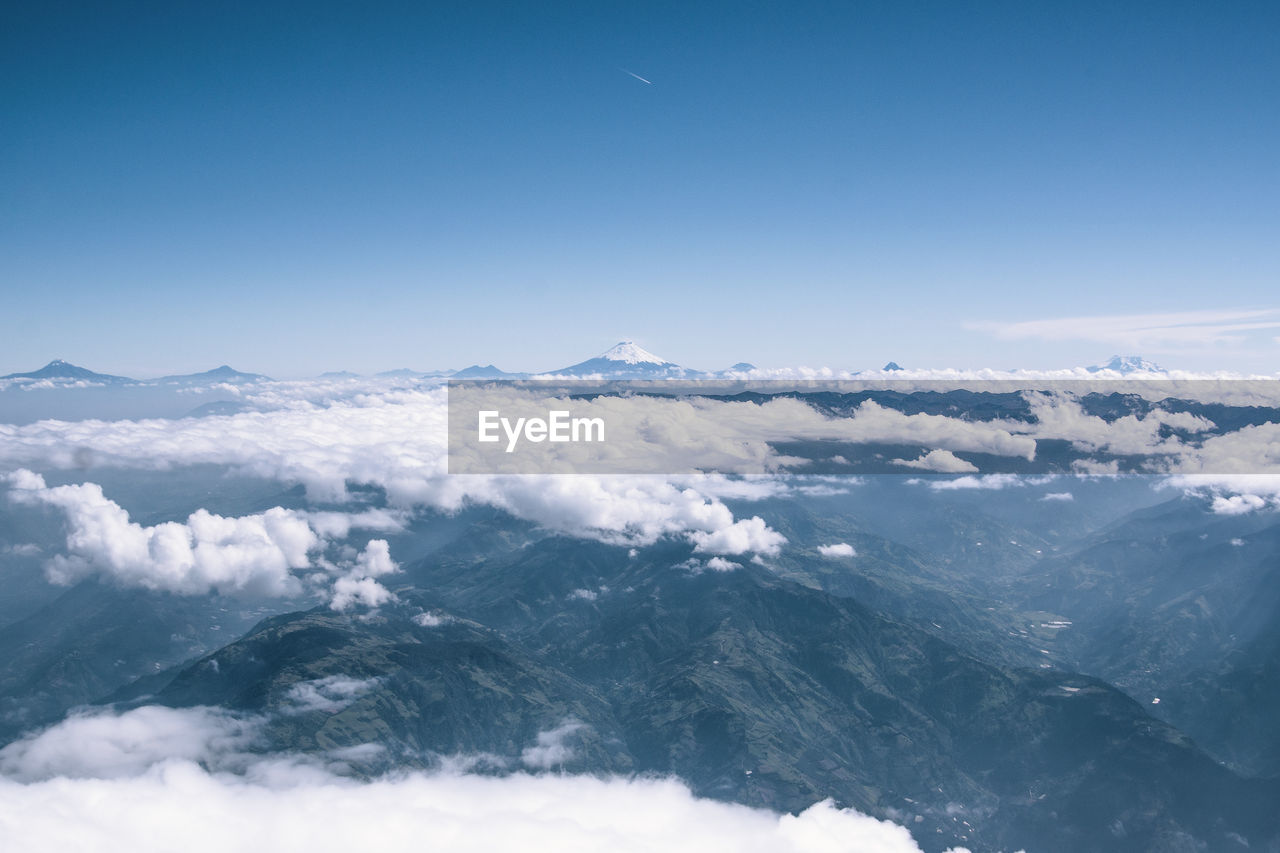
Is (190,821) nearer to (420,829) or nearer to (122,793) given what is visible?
(122,793)

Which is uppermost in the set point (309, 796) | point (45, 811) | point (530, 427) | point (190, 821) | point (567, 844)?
point (530, 427)

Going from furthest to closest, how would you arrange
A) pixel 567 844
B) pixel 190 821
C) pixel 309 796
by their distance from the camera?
pixel 309 796 → pixel 567 844 → pixel 190 821

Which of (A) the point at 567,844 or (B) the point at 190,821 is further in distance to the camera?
(A) the point at 567,844

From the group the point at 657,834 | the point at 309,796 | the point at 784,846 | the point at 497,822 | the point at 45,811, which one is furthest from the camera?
the point at 309,796

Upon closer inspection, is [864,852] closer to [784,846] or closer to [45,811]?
[784,846]

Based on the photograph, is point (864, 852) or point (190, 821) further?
point (864, 852)

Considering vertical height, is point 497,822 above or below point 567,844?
below

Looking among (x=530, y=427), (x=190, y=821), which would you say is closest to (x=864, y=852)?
(x=530, y=427)

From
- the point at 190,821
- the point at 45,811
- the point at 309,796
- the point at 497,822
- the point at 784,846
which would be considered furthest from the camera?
the point at 309,796

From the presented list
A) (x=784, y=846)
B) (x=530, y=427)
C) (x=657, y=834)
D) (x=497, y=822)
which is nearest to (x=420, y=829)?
(x=497, y=822)
